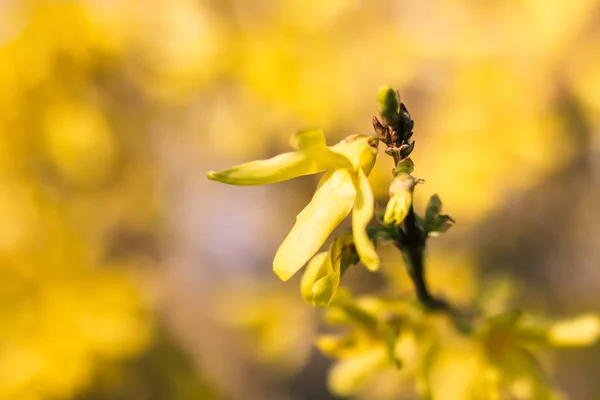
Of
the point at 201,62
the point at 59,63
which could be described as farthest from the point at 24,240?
the point at 201,62

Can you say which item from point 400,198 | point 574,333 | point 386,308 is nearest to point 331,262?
point 400,198

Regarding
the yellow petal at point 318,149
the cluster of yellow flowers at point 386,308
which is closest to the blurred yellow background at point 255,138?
the cluster of yellow flowers at point 386,308

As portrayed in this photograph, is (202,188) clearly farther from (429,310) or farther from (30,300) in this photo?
(429,310)

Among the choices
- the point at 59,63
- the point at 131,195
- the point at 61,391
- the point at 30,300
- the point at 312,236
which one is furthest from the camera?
the point at 131,195

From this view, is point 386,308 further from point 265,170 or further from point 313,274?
point 265,170

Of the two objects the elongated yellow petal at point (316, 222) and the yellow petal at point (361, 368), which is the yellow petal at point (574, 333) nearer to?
the yellow petal at point (361, 368)
